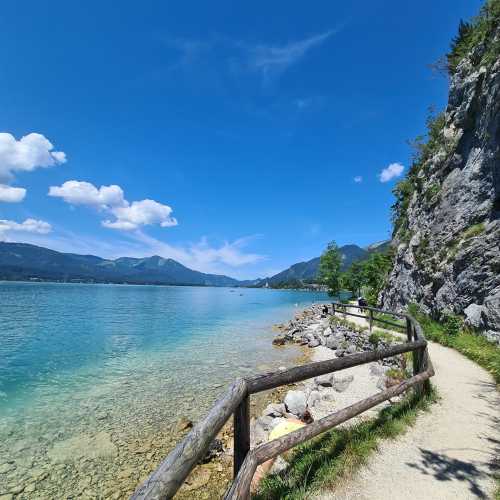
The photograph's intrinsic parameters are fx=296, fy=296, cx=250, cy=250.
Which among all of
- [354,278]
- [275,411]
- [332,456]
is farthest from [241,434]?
[354,278]

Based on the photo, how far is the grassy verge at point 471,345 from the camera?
10.2 meters

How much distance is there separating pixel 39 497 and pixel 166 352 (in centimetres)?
1487

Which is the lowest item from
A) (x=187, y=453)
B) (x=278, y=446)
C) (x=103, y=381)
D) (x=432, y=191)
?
(x=103, y=381)

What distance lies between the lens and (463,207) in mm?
18609

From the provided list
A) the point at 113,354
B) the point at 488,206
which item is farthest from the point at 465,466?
the point at 113,354

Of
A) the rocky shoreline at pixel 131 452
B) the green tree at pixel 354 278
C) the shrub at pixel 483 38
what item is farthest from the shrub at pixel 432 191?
the green tree at pixel 354 278

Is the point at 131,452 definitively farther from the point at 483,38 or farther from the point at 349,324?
the point at 483,38

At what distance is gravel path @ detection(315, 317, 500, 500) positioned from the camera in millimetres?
4316

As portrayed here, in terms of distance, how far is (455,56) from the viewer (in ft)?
90.6

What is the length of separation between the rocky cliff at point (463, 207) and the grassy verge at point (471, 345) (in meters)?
0.58

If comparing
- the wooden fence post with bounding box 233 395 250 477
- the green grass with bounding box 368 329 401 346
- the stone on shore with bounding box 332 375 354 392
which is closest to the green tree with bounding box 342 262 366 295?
the green grass with bounding box 368 329 401 346

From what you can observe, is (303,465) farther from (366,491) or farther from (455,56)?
(455,56)

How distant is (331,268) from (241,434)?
5711 cm

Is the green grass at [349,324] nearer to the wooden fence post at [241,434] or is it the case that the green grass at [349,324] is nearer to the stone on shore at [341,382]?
the stone on shore at [341,382]
